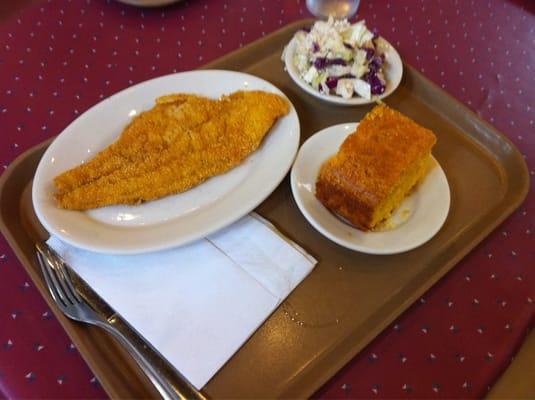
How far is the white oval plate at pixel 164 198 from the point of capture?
0.85 metres

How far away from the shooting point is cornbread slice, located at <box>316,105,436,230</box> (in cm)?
87

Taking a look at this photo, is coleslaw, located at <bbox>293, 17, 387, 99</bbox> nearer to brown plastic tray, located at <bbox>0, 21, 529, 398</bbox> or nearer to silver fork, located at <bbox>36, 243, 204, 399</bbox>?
brown plastic tray, located at <bbox>0, 21, 529, 398</bbox>

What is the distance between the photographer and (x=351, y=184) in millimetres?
882

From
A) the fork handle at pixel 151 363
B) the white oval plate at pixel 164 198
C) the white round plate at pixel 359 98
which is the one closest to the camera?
the fork handle at pixel 151 363

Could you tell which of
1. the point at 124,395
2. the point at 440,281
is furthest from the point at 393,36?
the point at 124,395

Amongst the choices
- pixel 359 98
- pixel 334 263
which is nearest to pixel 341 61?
pixel 359 98

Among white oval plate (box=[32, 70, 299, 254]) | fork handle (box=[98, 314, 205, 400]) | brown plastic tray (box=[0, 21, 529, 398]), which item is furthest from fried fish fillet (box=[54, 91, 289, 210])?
fork handle (box=[98, 314, 205, 400])

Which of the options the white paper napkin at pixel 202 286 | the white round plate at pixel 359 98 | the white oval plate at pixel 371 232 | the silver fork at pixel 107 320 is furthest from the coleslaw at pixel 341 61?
the silver fork at pixel 107 320

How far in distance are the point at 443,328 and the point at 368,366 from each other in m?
0.18

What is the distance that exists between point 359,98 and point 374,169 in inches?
13.2

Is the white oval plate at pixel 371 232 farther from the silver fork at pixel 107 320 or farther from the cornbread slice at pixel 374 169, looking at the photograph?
the silver fork at pixel 107 320

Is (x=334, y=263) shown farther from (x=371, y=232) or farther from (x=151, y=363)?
(x=151, y=363)

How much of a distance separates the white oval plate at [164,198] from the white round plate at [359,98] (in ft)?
0.37

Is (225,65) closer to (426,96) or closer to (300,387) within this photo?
(426,96)
